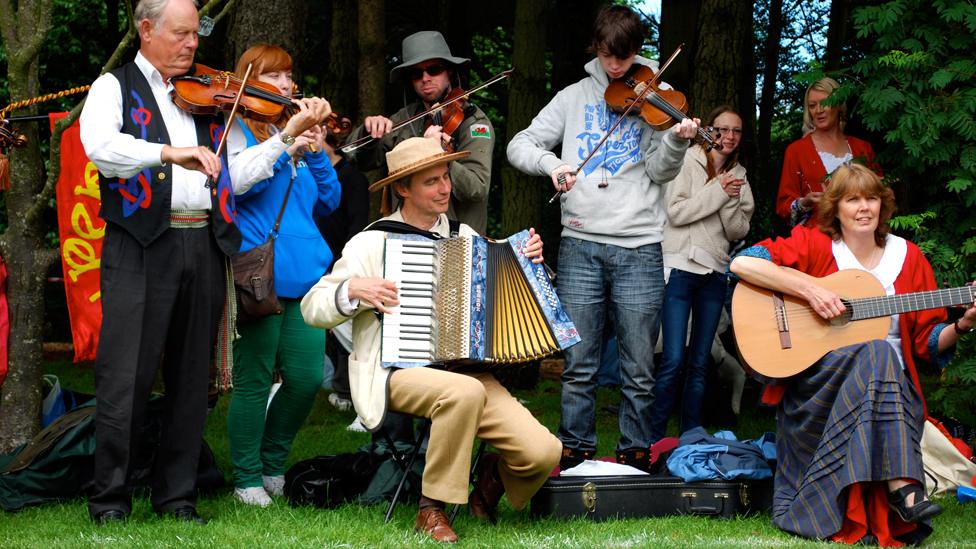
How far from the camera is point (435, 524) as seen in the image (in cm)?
436

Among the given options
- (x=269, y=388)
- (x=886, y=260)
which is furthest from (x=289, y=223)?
(x=886, y=260)

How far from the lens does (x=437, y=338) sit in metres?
4.45

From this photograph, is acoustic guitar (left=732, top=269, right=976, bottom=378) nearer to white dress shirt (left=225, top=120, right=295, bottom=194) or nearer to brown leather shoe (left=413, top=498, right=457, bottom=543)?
brown leather shoe (left=413, top=498, right=457, bottom=543)

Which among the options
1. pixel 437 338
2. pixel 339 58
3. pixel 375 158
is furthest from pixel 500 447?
pixel 339 58

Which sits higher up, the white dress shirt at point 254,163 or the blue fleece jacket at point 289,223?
the white dress shirt at point 254,163

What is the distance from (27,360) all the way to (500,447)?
8.27 ft

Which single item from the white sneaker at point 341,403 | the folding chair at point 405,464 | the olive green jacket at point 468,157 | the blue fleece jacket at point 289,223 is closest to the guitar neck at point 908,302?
the folding chair at point 405,464

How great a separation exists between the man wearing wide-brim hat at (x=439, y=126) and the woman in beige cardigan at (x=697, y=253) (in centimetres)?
128

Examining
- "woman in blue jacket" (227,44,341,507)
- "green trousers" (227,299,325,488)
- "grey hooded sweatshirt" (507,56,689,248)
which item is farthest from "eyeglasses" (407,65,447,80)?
"green trousers" (227,299,325,488)

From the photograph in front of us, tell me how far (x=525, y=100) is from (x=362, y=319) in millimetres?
4893

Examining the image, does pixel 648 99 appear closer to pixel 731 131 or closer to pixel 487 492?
pixel 731 131

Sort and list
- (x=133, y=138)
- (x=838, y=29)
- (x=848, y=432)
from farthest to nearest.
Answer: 1. (x=838, y=29)
2. (x=848, y=432)
3. (x=133, y=138)

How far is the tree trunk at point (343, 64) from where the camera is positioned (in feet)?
30.8

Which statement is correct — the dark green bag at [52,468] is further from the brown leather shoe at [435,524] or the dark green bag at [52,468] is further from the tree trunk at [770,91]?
the tree trunk at [770,91]
